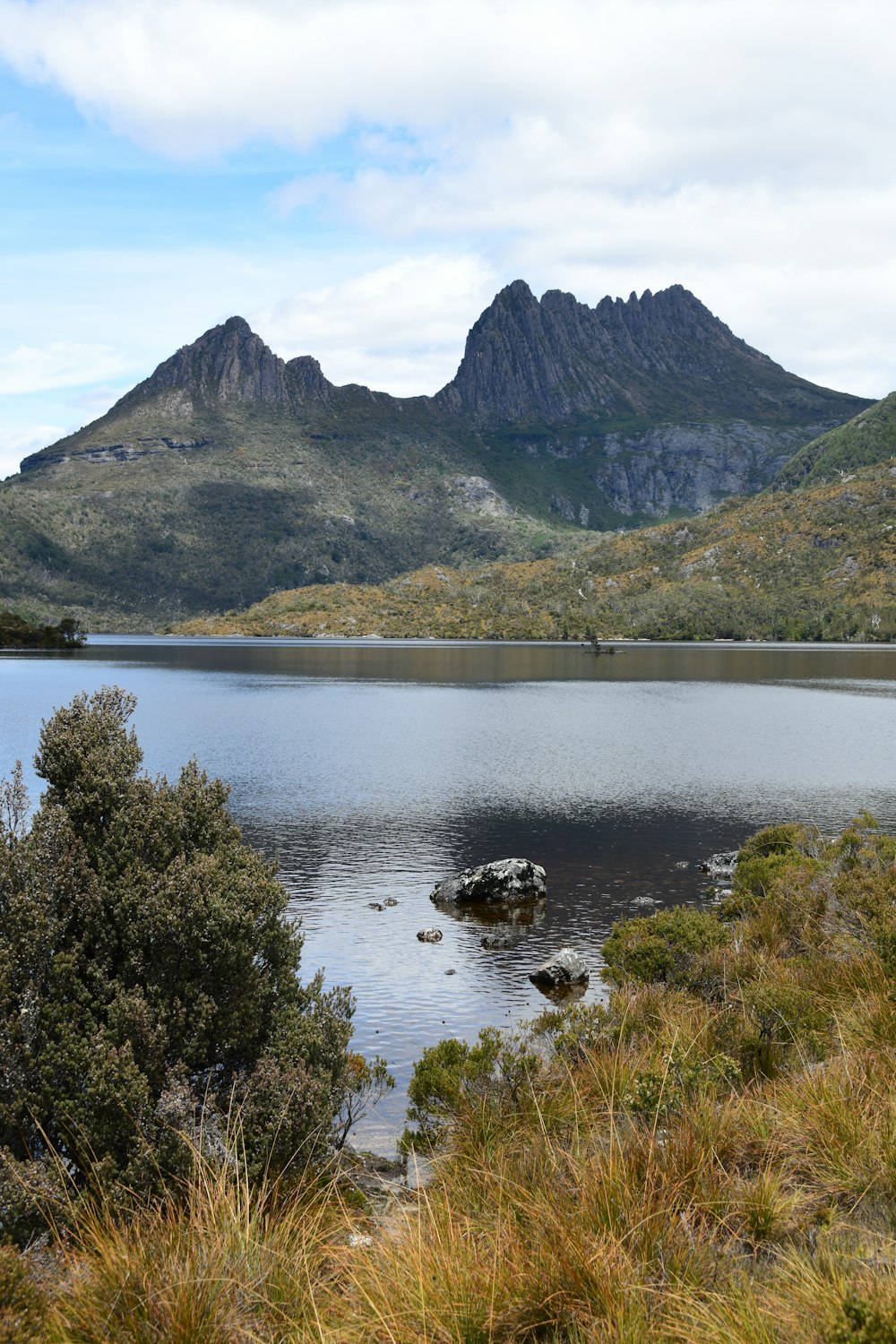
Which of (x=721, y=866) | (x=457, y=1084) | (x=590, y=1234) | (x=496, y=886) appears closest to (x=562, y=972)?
(x=496, y=886)

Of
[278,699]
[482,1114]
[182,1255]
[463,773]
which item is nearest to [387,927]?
[482,1114]

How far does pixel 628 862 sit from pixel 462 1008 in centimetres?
1636

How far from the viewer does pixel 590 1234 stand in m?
6.67

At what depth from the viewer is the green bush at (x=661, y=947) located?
21.4 metres

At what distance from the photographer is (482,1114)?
12.5m

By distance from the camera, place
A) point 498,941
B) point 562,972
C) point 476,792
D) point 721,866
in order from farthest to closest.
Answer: point 476,792 < point 721,866 < point 498,941 < point 562,972

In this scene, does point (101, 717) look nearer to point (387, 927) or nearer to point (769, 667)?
point (387, 927)

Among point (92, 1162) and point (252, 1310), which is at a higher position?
point (252, 1310)

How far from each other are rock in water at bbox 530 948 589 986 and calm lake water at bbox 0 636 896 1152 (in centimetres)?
45

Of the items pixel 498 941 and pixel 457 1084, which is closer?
pixel 457 1084

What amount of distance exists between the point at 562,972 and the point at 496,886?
8.35 m

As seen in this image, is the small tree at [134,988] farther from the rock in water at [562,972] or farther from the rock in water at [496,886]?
the rock in water at [496,886]

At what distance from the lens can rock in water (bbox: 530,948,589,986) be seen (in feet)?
81.1

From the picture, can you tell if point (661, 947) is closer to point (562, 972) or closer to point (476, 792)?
point (562, 972)
